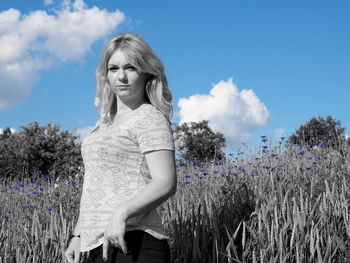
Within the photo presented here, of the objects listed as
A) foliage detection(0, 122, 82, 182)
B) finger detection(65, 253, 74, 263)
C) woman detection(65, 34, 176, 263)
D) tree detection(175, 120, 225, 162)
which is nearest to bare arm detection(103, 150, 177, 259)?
woman detection(65, 34, 176, 263)

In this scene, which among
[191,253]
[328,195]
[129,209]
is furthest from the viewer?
[328,195]

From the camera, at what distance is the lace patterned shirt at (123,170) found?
1.61m

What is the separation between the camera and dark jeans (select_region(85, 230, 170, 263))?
156cm

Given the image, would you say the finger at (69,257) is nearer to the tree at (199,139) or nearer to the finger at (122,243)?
the finger at (122,243)

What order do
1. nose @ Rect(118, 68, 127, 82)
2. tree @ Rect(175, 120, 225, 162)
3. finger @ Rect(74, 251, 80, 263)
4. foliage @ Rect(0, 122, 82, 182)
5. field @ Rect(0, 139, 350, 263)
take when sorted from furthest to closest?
tree @ Rect(175, 120, 225, 162) → foliage @ Rect(0, 122, 82, 182) → field @ Rect(0, 139, 350, 263) → finger @ Rect(74, 251, 80, 263) → nose @ Rect(118, 68, 127, 82)

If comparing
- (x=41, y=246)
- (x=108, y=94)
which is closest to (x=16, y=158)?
(x=41, y=246)

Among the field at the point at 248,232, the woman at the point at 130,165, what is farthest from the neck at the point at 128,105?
the field at the point at 248,232

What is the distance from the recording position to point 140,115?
1.71m

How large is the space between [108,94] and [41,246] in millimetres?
1469

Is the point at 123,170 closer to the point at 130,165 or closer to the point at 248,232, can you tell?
the point at 130,165

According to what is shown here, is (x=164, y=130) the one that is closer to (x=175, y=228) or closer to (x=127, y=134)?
(x=127, y=134)

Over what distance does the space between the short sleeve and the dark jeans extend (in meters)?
0.37

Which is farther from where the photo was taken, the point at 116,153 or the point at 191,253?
the point at 191,253

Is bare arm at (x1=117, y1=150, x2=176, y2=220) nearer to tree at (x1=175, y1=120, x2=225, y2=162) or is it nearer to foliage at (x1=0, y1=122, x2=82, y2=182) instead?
foliage at (x1=0, y1=122, x2=82, y2=182)
